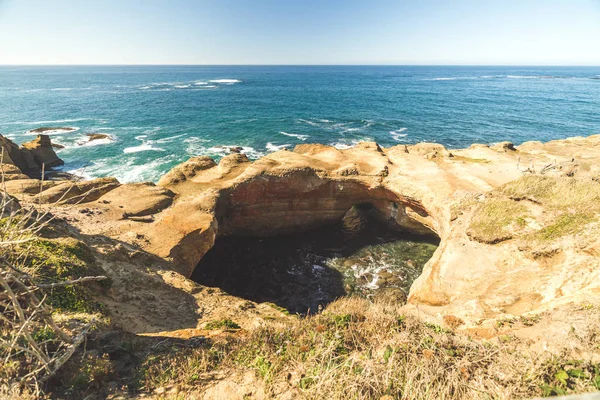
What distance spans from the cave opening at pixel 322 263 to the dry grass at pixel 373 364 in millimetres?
11108

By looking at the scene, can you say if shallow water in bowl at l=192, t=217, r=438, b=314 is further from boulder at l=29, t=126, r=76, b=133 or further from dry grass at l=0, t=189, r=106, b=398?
boulder at l=29, t=126, r=76, b=133

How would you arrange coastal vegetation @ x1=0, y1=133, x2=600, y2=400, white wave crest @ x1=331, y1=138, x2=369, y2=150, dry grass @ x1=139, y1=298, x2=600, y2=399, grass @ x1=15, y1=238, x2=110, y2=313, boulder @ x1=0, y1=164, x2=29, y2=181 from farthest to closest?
white wave crest @ x1=331, y1=138, x2=369, y2=150 < boulder @ x1=0, y1=164, x2=29, y2=181 < grass @ x1=15, y1=238, x2=110, y2=313 < coastal vegetation @ x1=0, y1=133, x2=600, y2=400 < dry grass @ x1=139, y1=298, x2=600, y2=399

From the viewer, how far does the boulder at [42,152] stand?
36.2m

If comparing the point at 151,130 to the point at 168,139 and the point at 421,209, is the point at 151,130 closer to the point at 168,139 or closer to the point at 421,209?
the point at 168,139

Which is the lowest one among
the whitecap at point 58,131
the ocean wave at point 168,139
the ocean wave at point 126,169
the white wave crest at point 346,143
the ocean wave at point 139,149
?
the ocean wave at point 126,169

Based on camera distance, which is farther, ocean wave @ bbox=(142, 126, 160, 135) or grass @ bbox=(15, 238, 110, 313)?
ocean wave @ bbox=(142, 126, 160, 135)

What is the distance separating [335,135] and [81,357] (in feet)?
155

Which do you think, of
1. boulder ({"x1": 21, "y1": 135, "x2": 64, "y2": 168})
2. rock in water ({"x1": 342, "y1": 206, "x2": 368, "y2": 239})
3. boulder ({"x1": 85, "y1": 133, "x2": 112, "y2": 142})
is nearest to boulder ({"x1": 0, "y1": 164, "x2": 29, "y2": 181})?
boulder ({"x1": 21, "y1": 135, "x2": 64, "y2": 168})

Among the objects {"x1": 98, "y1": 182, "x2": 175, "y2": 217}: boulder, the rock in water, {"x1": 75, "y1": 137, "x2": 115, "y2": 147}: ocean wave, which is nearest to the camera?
{"x1": 98, "y1": 182, "x2": 175, "y2": 217}: boulder

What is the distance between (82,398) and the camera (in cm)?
516

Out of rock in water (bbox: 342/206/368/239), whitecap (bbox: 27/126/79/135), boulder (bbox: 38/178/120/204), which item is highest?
whitecap (bbox: 27/126/79/135)

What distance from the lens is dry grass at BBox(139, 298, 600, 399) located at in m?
5.02

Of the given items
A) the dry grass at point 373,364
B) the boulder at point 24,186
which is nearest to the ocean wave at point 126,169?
the boulder at point 24,186

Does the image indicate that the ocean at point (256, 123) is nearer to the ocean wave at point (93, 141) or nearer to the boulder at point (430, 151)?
the ocean wave at point (93, 141)
